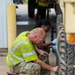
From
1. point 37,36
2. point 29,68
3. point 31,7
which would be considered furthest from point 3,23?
point 31,7

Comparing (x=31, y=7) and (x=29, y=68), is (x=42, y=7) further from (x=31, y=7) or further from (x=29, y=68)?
(x=29, y=68)

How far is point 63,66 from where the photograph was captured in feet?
14.8

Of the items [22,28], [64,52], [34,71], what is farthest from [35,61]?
[22,28]

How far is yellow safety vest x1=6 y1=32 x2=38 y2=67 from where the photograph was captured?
570cm

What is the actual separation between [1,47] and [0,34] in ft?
Result: 1.09

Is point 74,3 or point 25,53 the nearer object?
point 74,3

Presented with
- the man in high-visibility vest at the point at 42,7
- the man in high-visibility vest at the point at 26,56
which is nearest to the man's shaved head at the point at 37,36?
the man in high-visibility vest at the point at 26,56

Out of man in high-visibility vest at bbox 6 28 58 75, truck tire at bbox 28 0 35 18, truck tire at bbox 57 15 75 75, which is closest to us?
truck tire at bbox 57 15 75 75

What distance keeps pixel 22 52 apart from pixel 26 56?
89 mm

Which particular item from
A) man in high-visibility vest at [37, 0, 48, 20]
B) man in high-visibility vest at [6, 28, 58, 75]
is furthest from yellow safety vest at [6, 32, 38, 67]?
man in high-visibility vest at [37, 0, 48, 20]

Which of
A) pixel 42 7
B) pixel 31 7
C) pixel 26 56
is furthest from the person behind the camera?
pixel 31 7

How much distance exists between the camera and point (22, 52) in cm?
576

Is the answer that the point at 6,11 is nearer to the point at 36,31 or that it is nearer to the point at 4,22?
the point at 4,22

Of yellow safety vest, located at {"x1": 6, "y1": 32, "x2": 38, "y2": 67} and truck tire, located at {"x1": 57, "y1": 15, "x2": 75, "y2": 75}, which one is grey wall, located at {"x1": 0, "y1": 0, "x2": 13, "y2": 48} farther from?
truck tire, located at {"x1": 57, "y1": 15, "x2": 75, "y2": 75}
